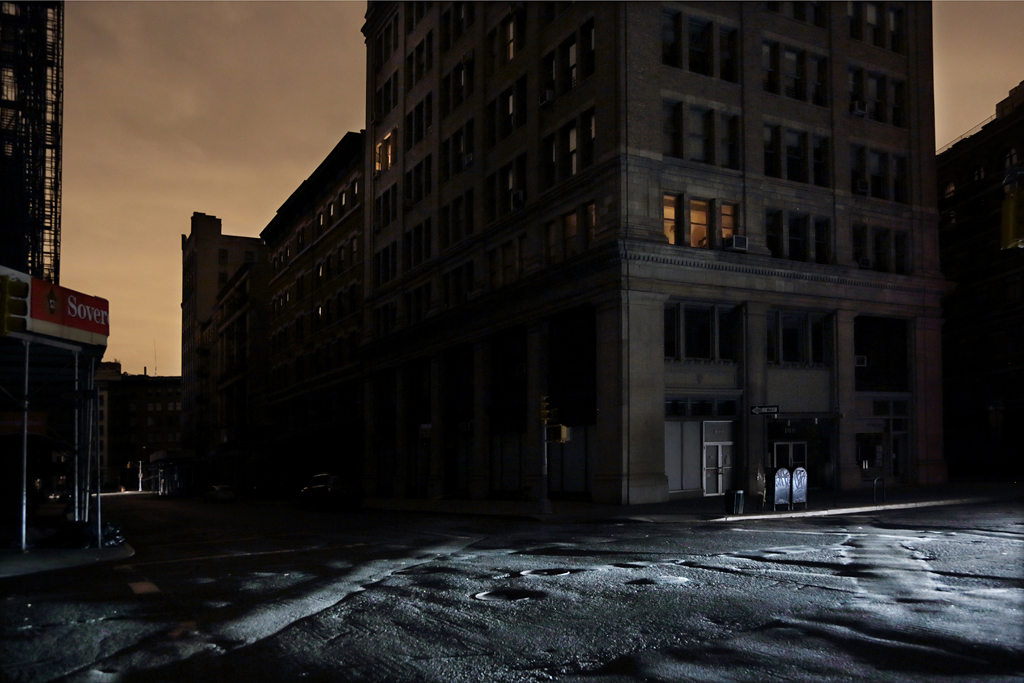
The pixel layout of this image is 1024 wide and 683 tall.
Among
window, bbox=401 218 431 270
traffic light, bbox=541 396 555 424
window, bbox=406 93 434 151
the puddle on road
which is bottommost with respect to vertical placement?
the puddle on road

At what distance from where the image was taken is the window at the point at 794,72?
1526 inches

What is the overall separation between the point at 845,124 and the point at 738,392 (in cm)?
1336

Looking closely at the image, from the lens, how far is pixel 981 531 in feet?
64.2

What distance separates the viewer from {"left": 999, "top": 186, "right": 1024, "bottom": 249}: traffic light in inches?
555

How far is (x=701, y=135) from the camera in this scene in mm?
36469

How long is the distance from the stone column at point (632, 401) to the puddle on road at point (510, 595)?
20463 millimetres

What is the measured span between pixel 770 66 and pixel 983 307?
27.7 m

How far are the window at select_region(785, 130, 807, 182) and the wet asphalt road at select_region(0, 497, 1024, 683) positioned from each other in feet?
73.4

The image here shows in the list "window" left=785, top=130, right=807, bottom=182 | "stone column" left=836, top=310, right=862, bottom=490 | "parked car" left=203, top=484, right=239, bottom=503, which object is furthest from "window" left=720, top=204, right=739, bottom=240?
"parked car" left=203, top=484, right=239, bottom=503

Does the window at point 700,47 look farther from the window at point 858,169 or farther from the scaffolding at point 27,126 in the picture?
the scaffolding at point 27,126

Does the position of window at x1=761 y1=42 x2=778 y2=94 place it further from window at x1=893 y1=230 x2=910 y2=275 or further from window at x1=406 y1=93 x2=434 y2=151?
window at x1=406 y1=93 x2=434 y2=151

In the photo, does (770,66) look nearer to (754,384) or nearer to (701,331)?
(701,331)

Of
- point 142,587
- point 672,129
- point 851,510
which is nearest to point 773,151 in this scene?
point 672,129

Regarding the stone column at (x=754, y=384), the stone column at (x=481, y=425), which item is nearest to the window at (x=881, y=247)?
the stone column at (x=754, y=384)
